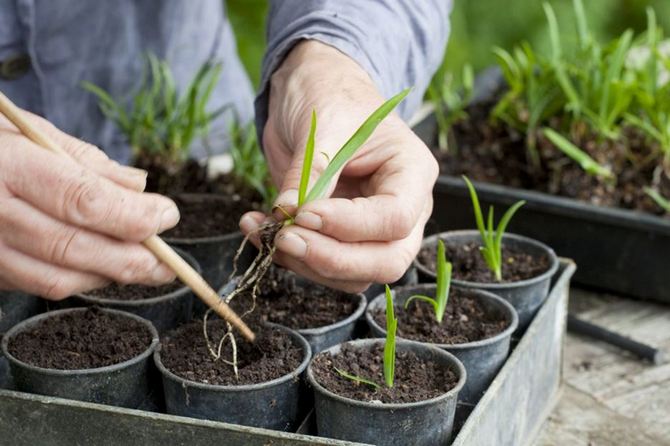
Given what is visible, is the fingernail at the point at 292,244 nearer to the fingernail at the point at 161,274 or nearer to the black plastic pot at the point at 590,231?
the fingernail at the point at 161,274

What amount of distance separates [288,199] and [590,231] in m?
0.81

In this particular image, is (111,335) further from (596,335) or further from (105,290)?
(596,335)

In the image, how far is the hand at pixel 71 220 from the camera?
3.19ft

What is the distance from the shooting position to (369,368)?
1.13m

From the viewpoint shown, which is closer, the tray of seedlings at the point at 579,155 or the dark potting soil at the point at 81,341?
the dark potting soil at the point at 81,341

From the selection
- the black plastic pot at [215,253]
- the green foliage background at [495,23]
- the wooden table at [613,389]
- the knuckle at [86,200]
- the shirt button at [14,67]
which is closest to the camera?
the knuckle at [86,200]

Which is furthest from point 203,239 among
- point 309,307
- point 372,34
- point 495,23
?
point 495,23

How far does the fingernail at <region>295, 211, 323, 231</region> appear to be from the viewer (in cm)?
105

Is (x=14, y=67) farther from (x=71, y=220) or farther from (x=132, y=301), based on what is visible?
(x=71, y=220)

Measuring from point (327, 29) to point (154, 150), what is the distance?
55 cm

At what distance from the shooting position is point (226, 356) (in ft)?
3.82

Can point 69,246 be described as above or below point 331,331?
above

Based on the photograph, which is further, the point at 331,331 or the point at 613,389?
the point at 613,389

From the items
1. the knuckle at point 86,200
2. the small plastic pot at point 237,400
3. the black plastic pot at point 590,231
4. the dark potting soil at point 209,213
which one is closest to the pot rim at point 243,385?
the small plastic pot at point 237,400
